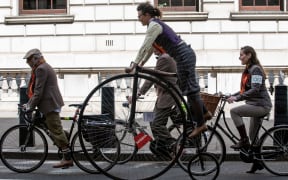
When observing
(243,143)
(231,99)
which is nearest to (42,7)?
(231,99)

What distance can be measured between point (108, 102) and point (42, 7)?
10.6 metres

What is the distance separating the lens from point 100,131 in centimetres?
691

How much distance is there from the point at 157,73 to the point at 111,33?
10.1 meters

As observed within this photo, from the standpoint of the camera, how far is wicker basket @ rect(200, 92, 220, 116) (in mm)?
7430

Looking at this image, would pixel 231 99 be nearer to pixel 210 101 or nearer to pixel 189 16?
pixel 210 101

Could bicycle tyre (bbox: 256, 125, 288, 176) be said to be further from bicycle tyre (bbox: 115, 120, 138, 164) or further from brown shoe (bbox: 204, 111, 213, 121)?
bicycle tyre (bbox: 115, 120, 138, 164)

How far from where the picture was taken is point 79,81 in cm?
1636

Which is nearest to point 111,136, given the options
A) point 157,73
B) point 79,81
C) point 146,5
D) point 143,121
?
point 143,121

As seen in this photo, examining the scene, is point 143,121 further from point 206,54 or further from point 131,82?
point 206,54

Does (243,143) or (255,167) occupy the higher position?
(243,143)

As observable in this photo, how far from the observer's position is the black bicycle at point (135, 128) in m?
6.52

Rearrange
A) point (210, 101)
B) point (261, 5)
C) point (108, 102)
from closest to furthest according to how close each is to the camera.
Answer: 1. point (108, 102)
2. point (210, 101)
3. point (261, 5)

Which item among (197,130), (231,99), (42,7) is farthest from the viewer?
(42,7)

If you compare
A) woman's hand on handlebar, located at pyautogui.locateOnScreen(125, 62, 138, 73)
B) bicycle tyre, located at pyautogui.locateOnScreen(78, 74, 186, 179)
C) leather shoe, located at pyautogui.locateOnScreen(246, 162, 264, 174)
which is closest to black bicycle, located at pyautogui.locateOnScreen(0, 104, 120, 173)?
bicycle tyre, located at pyautogui.locateOnScreen(78, 74, 186, 179)
